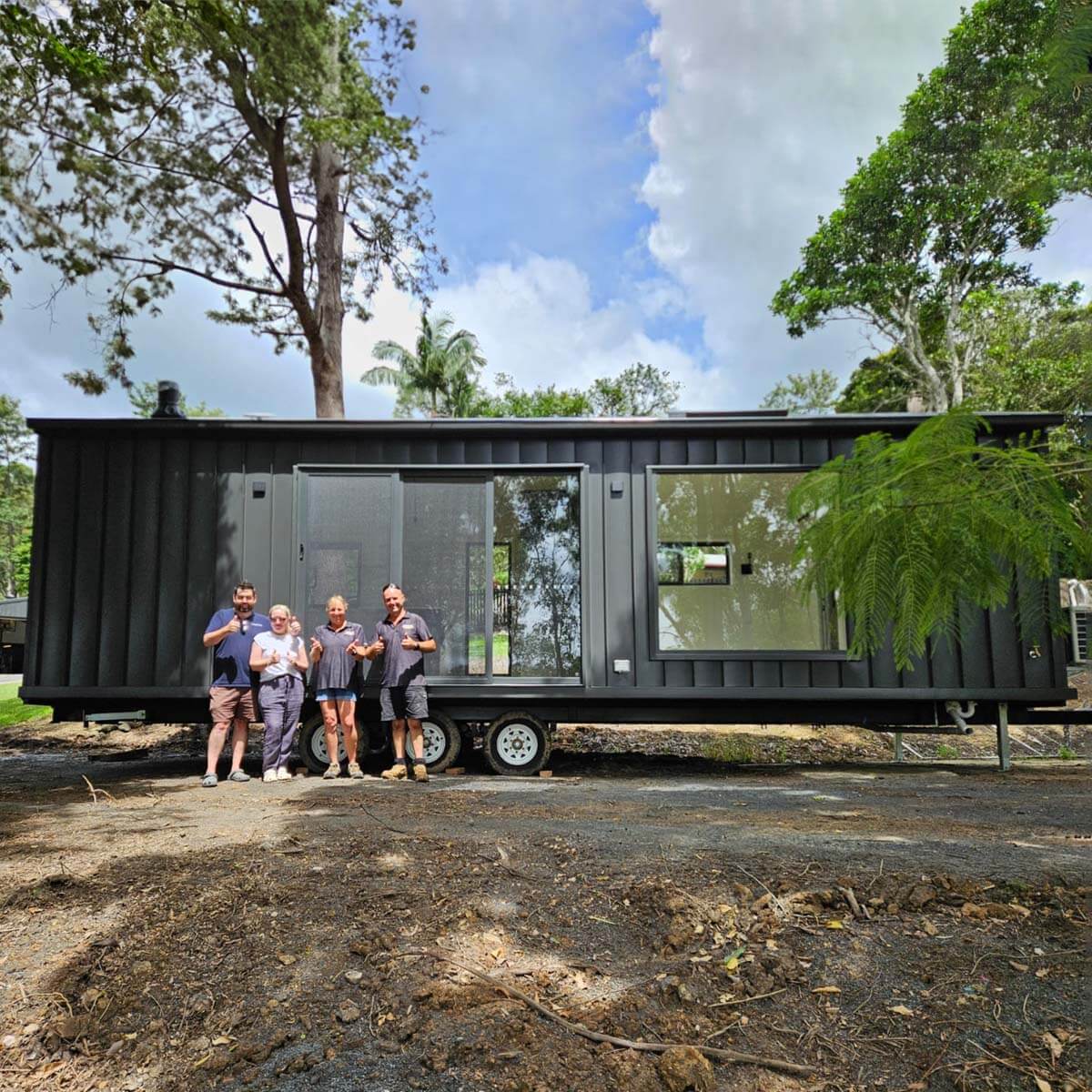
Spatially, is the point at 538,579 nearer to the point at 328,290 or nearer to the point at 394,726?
the point at 394,726

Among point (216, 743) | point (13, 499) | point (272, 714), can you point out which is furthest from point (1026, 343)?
point (13, 499)

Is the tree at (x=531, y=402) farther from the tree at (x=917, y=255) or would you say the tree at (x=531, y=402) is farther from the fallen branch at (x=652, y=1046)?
the fallen branch at (x=652, y=1046)

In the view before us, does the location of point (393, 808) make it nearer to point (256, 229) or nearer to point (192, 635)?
point (192, 635)

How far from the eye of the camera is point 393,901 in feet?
8.16

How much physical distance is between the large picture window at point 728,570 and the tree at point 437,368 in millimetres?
15057

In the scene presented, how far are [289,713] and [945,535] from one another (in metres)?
4.29

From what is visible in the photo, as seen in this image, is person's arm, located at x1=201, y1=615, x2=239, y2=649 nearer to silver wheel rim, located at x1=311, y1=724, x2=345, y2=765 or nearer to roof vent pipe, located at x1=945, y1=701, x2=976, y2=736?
silver wheel rim, located at x1=311, y1=724, x2=345, y2=765

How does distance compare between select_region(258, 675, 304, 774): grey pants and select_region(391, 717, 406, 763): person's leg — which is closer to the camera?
select_region(258, 675, 304, 774): grey pants

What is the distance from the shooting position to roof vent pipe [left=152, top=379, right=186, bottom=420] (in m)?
5.74

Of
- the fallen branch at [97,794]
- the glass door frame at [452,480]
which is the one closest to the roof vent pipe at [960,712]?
the glass door frame at [452,480]

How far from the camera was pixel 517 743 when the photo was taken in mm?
5562

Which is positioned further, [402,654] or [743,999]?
[402,654]

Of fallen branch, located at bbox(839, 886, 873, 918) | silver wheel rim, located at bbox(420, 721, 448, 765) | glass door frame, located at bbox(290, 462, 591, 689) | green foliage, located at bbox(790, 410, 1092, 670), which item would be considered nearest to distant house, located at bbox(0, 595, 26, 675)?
glass door frame, located at bbox(290, 462, 591, 689)

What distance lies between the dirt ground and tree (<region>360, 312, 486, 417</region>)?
788 inches
